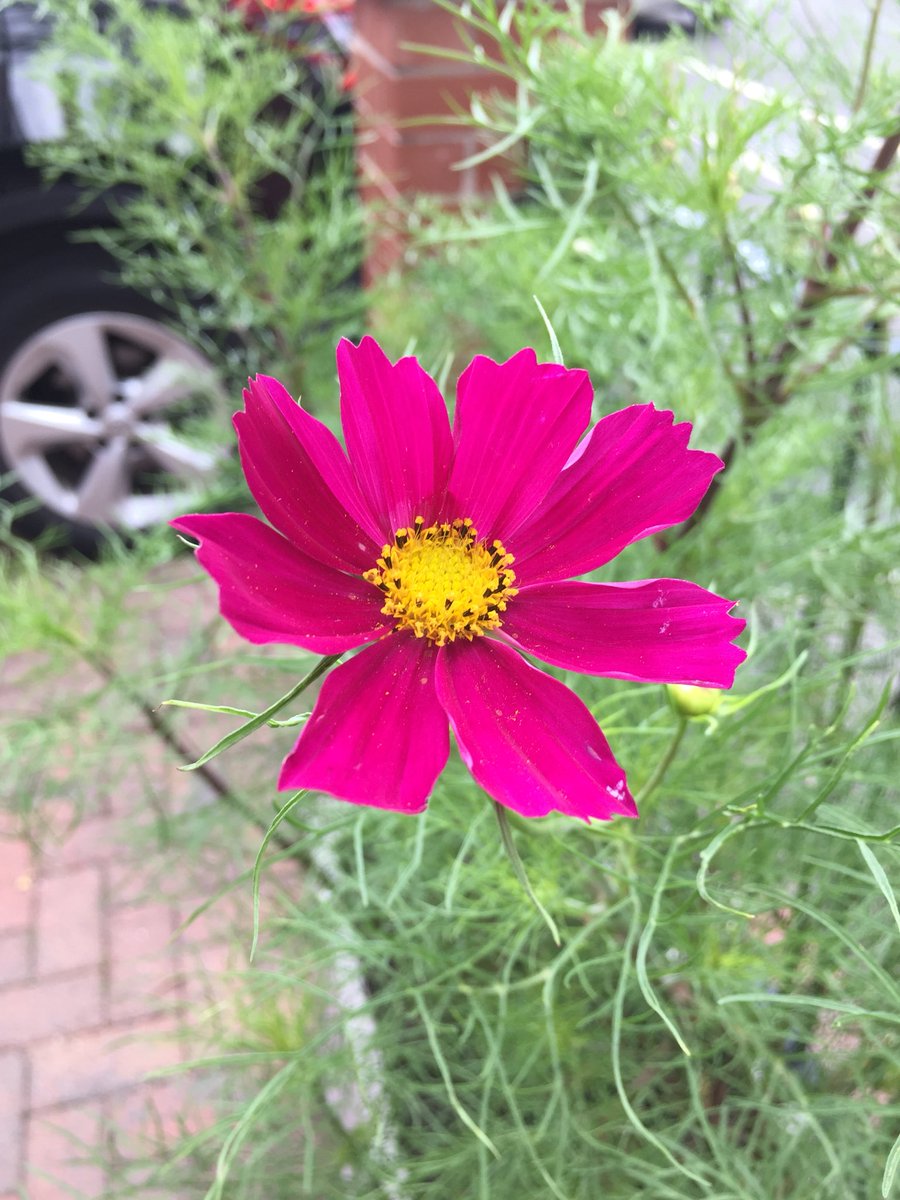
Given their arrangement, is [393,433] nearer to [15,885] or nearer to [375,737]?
[375,737]

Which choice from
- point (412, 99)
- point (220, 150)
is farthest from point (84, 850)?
point (412, 99)

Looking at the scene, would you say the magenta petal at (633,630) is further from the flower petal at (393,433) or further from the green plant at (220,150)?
the green plant at (220,150)

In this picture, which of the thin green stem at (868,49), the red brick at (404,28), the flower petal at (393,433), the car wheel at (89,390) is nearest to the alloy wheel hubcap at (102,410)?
the car wheel at (89,390)

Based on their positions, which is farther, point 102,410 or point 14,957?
point 102,410

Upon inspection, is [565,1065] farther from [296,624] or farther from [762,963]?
[296,624]

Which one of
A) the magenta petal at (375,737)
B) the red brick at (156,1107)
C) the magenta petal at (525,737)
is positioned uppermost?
the magenta petal at (375,737)

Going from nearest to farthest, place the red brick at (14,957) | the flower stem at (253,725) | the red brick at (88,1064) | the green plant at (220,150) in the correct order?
the flower stem at (253,725) < the green plant at (220,150) < the red brick at (88,1064) < the red brick at (14,957)
